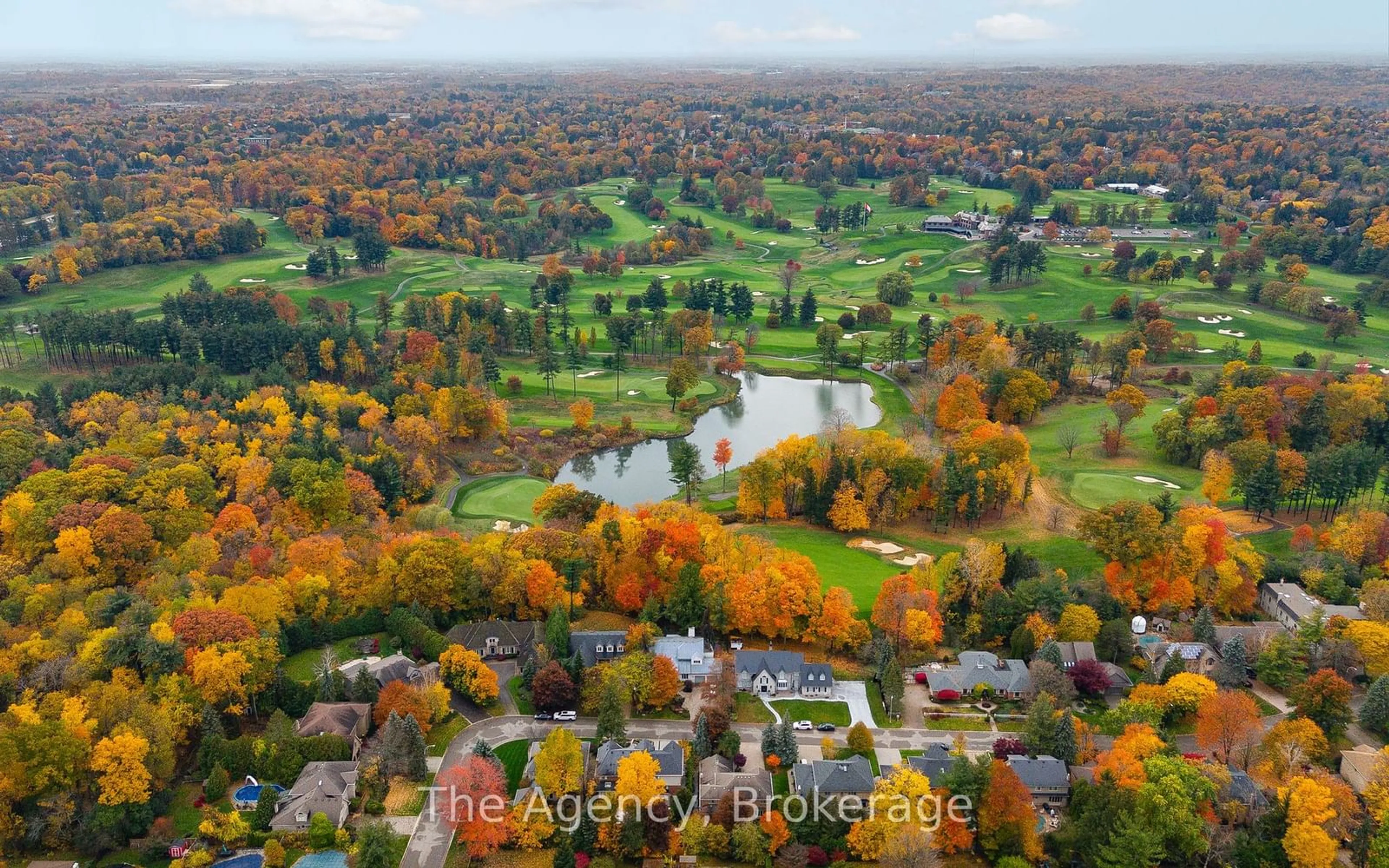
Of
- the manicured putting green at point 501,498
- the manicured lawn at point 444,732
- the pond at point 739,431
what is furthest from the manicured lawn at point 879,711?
the manicured putting green at point 501,498

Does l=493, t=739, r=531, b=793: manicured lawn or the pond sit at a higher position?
l=493, t=739, r=531, b=793: manicured lawn

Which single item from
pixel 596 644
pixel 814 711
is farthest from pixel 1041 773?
pixel 596 644

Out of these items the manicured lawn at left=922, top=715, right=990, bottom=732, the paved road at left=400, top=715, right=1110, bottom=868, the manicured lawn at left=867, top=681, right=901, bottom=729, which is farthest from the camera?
the manicured lawn at left=867, top=681, right=901, bottom=729

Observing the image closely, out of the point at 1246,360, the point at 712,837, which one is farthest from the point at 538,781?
the point at 1246,360

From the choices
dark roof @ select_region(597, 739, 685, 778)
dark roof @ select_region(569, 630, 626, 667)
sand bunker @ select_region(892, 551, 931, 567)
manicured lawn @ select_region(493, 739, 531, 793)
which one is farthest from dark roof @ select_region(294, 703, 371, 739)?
sand bunker @ select_region(892, 551, 931, 567)

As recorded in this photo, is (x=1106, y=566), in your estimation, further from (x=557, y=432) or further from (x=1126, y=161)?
(x=1126, y=161)

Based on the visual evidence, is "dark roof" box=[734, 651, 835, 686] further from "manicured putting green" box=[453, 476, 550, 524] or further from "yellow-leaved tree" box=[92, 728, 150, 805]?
"yellow-leaved tree" box=[92, 728, 150, 805]

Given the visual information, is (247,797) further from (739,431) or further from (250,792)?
(739,431)
